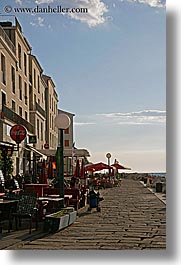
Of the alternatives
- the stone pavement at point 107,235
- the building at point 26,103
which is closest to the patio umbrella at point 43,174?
the building at point 26,103

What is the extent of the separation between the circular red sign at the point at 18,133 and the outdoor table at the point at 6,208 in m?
1.12

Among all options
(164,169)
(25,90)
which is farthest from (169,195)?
(25,90)

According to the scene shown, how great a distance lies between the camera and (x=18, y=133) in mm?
10219

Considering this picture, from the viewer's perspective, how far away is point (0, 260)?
7.29 m

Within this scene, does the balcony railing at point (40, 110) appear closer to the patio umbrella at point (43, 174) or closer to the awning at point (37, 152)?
the awning at point (37, 152)

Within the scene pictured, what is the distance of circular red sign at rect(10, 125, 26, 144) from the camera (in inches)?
403

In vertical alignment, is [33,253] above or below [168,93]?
below

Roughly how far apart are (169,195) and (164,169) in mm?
456

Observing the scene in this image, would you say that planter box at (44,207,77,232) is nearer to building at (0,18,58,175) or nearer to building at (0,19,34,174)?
building at (0,18,58,175)

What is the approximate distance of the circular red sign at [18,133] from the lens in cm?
1023

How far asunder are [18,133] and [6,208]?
1.36 metres

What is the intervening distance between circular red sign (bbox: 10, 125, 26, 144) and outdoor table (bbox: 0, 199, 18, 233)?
3.67 ft

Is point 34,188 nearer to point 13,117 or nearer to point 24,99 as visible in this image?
point 13,117

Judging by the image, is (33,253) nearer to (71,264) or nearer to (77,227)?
(71,264)
